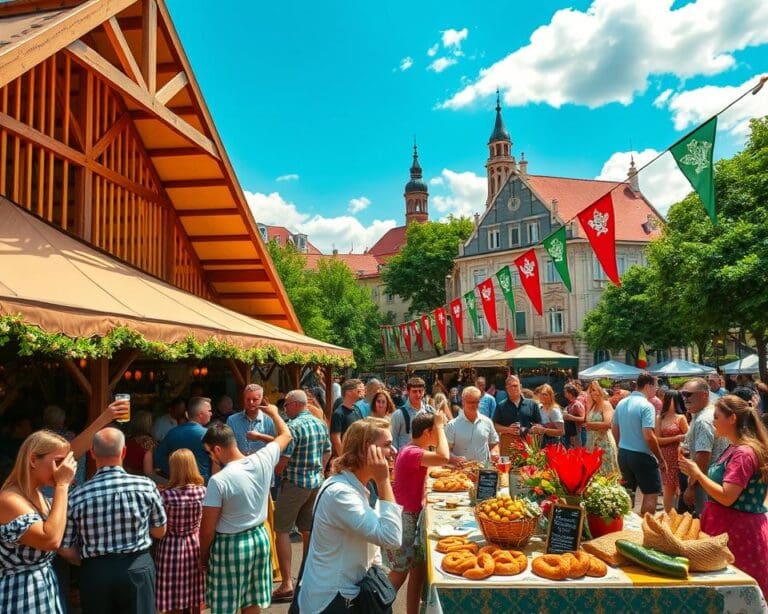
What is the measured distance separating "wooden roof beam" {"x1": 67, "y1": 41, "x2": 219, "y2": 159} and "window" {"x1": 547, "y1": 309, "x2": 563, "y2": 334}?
39.4 metres

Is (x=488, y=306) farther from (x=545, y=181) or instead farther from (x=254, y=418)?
(x=545, y=181)

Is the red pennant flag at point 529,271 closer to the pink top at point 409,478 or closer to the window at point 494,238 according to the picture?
the pink top at point 409,478

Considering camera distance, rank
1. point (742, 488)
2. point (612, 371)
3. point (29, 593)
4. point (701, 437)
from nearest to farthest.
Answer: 1. point (29, 593)
2. point (742, 488)
3. point (701, 437)
4. point (612, 371)

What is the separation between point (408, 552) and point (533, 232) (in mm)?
44421

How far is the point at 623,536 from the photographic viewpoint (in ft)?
12.2

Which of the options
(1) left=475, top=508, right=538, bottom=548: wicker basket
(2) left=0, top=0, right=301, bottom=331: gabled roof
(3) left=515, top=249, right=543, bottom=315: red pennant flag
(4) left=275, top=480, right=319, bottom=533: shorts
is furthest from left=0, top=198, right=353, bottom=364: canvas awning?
(3) left=515, top=249, right=543, bottom=315: red pennant flag

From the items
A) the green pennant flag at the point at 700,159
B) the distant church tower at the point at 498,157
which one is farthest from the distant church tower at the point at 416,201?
the green pennant flag at the point at 700,159

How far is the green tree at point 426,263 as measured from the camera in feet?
176

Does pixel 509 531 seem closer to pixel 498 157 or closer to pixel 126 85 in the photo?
pixel 126 85

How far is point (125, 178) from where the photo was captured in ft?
32.6

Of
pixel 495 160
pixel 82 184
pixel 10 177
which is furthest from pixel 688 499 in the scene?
pixel 495 160

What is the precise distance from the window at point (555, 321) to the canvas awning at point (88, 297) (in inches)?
1525

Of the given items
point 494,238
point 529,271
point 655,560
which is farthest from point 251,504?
point 494,238

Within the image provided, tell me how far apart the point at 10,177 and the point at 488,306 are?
1338 centimetres
